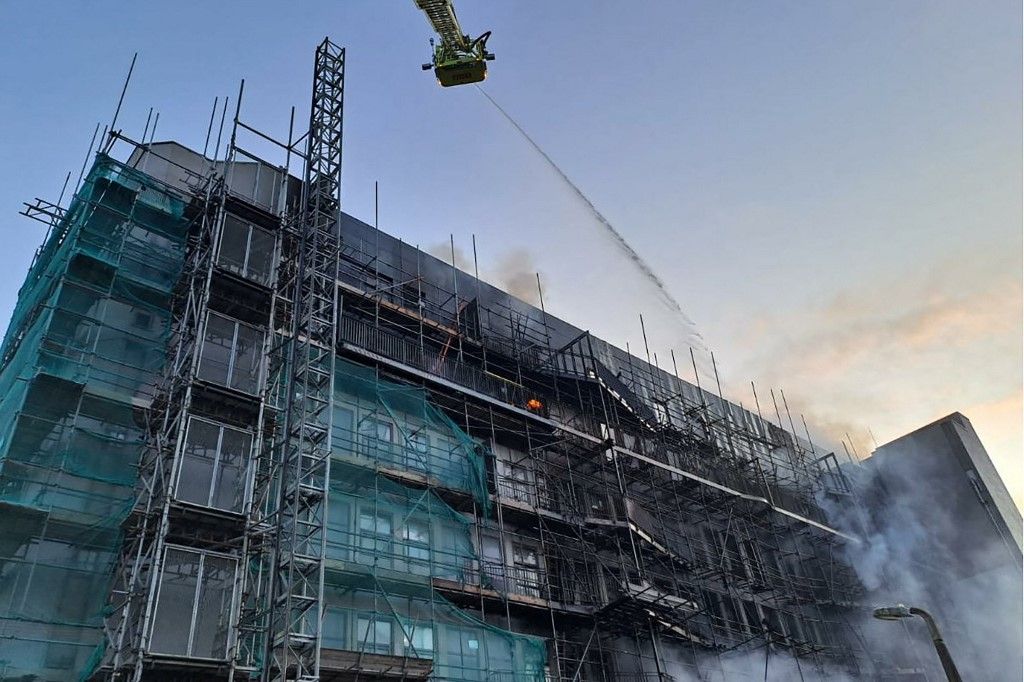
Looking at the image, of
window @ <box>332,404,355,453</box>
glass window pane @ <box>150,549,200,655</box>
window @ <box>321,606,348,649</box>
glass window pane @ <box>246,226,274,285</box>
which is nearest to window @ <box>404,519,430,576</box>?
window @ <box>321,606,348,649</box>

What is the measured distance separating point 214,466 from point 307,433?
9.52ft

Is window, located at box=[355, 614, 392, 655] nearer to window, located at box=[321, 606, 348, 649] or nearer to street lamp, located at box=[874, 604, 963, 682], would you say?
window, located at box=[321, 606, 348, 649]

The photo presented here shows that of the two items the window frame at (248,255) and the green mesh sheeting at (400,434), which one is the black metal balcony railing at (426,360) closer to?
the green mesh sheeting at (400,434)

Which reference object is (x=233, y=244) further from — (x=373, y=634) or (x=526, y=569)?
(x=526, y=569)

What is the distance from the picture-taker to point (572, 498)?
28.5 metres

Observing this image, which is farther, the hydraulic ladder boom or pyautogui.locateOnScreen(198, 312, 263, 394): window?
the hydraulic ladder boom

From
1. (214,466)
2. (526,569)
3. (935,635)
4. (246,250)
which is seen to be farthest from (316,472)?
(935,635)

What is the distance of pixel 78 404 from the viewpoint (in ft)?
59.4

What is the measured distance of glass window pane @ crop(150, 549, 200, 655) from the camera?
1647 cm

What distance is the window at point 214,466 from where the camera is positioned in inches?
730

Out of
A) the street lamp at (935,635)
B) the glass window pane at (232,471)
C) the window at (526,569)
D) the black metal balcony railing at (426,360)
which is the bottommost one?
the street lamp at (935,635)

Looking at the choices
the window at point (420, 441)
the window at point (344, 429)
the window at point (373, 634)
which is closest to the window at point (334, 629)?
the window at point (373, 634)

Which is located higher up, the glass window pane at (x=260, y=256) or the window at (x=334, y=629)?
the glass window pane at (x=260, y=256)

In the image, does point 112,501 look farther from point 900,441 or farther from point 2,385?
point 900,441
